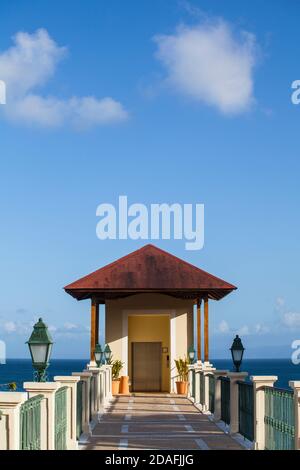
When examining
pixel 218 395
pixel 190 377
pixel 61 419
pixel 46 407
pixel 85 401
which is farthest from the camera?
pixel 190 377

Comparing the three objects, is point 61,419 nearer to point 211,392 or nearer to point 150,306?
point 211,392

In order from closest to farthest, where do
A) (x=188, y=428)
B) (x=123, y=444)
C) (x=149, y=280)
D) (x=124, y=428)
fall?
(x=123, y=444)
(x=124, y=428)
(x=188, y=428)
(x=149, y=280)

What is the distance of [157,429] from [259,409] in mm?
4279

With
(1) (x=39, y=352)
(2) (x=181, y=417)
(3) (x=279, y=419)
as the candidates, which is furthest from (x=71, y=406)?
(2) (x=181, y=417)

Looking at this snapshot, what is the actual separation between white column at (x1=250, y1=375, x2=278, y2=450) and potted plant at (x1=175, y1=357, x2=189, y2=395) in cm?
1760

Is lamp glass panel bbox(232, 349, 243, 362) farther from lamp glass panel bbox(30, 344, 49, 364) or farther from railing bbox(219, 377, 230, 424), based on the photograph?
lamp glass panel bbox(30, 344, 49, 364)

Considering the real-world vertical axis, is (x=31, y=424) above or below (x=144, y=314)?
below

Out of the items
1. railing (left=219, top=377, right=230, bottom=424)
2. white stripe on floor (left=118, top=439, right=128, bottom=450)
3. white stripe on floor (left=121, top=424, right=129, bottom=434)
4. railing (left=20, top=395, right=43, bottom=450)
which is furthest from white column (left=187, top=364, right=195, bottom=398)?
railing (left=20, top=395, right=43, bottom=450)

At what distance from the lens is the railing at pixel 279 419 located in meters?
10.4

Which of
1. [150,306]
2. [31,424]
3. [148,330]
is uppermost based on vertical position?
[150,306]

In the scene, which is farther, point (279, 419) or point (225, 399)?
point (225, 399)

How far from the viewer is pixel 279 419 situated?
11.1m
